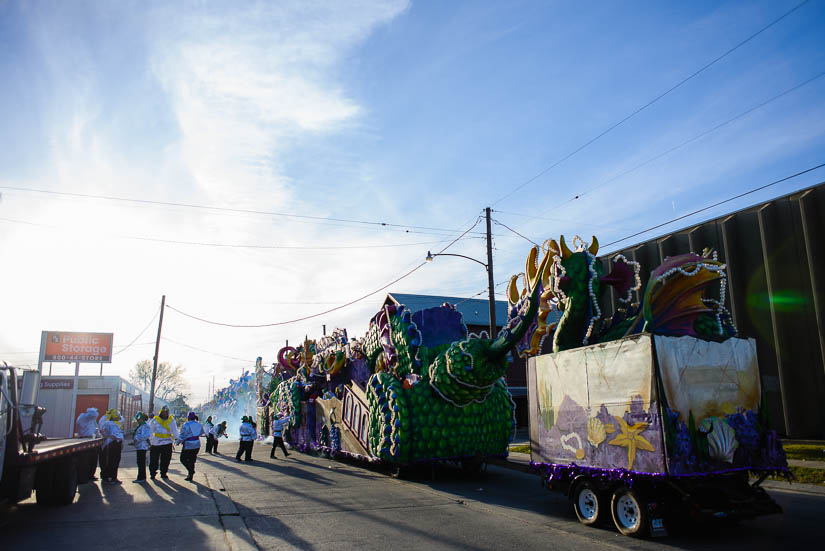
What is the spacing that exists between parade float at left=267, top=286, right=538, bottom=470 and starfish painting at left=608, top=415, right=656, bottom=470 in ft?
11.6

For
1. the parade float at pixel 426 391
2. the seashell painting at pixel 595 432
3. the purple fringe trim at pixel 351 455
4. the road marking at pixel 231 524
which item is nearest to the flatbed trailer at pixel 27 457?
the road marking at pixel 231 524

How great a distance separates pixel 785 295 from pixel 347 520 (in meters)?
15.5

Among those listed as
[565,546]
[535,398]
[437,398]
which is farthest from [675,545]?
[437,398]

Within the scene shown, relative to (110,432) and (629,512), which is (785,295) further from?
(110,432)

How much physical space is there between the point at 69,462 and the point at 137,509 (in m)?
1.61

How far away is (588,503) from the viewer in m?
8.08

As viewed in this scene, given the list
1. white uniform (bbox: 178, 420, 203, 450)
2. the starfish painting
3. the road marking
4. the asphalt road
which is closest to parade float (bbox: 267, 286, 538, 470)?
the asphalt road

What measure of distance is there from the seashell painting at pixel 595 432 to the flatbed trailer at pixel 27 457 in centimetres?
808

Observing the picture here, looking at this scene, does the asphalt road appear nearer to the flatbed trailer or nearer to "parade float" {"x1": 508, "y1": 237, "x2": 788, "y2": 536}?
the flatbed trailer

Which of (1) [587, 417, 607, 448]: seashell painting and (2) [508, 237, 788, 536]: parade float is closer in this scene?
(2) [508, 237, 788, 536]: parade float

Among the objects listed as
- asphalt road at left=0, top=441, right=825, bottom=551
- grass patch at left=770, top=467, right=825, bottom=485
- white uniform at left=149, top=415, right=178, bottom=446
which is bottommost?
asphalt road at left=0, top=441, right=825, bottom=551

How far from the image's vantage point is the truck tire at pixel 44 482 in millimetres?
9375

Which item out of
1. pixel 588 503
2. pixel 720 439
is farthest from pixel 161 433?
pixel 720 439

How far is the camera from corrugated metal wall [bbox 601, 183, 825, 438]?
53.0 ft
